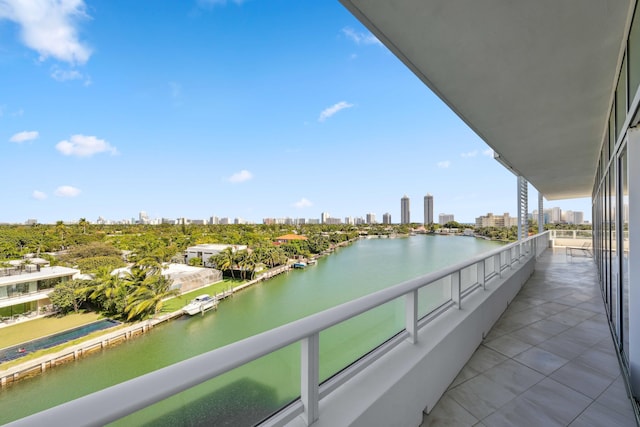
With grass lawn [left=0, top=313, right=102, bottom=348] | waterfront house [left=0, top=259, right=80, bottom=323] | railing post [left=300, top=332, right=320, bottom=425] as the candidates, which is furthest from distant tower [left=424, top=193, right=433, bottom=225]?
railing post [left=300, top=332, right=320, bottom=425]

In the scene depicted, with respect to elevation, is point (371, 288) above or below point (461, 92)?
below

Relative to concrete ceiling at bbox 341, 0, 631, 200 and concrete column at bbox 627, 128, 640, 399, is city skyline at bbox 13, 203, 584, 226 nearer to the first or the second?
concrete column at bbox 627, 128, 640, 399

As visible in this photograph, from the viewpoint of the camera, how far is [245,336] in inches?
606

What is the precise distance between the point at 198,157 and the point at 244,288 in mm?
18212

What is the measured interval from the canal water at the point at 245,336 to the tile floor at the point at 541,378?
67cm

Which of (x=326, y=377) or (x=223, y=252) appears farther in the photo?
(x=223, y=252)

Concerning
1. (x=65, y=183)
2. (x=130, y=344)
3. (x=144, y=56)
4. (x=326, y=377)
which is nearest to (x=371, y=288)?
(x=130, y=344)

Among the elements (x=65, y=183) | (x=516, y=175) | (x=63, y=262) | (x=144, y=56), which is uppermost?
(x=144, y=56)

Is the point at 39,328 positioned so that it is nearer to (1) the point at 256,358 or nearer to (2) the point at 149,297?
(2) the point at 149,297

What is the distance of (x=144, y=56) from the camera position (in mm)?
16203

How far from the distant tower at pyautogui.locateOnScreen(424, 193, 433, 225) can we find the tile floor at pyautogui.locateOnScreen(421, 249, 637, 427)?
53.8 m

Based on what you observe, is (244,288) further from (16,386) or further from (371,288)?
(16,386)

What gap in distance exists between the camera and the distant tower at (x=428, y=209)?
2123 inches

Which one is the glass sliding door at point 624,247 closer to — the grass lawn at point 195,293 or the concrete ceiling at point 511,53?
the concrete ceiling at point 511,53
